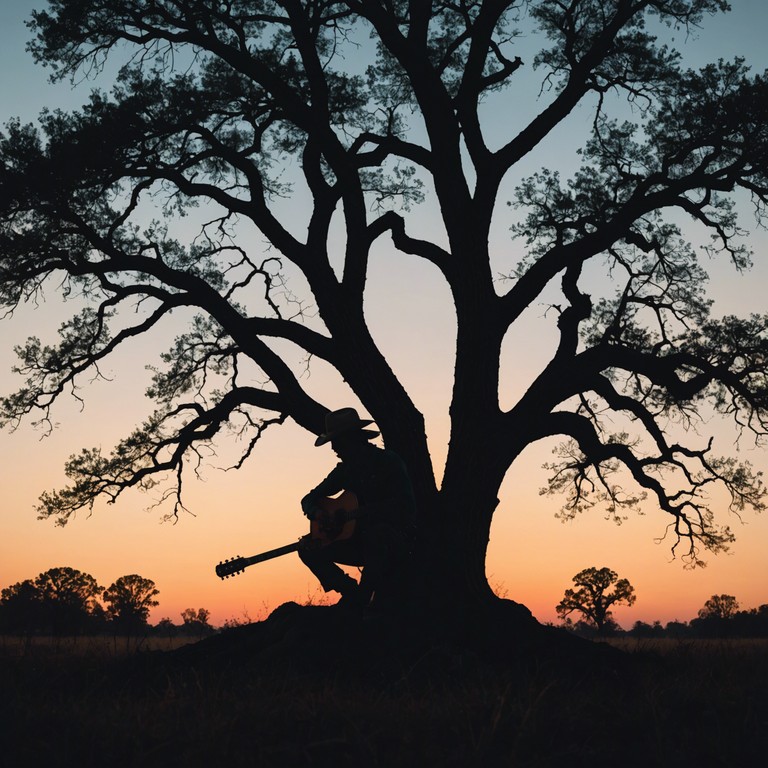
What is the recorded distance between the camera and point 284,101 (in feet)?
37.7

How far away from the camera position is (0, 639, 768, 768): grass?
453 centimetres

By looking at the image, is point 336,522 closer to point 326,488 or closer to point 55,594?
point 326,488

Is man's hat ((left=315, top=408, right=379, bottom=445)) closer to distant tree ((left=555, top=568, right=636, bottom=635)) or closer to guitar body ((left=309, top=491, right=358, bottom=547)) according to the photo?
guitar body ((left=309, top=491, right=358, bottom=547))

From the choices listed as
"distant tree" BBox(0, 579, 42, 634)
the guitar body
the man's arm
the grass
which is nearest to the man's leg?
the guitar body

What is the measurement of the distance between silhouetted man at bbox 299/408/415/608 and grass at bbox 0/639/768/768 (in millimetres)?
1471

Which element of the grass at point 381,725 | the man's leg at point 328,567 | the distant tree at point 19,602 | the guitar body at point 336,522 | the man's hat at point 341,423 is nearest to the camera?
the grass at point 381,725

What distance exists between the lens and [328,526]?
8.06 meters

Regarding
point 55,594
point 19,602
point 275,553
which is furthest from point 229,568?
point 19,602

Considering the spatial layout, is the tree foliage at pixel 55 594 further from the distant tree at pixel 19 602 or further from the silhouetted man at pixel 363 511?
the silhouetted man at pixel 363 511

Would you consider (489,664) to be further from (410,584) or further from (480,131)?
(480,131)

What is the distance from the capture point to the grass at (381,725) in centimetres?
453

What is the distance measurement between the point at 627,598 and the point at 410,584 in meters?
30.1

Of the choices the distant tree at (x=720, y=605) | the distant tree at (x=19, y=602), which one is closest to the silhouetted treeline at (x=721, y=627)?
the distant tree at (x=720, y=605)

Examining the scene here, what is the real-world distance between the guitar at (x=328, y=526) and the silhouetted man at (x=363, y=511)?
53 mm
